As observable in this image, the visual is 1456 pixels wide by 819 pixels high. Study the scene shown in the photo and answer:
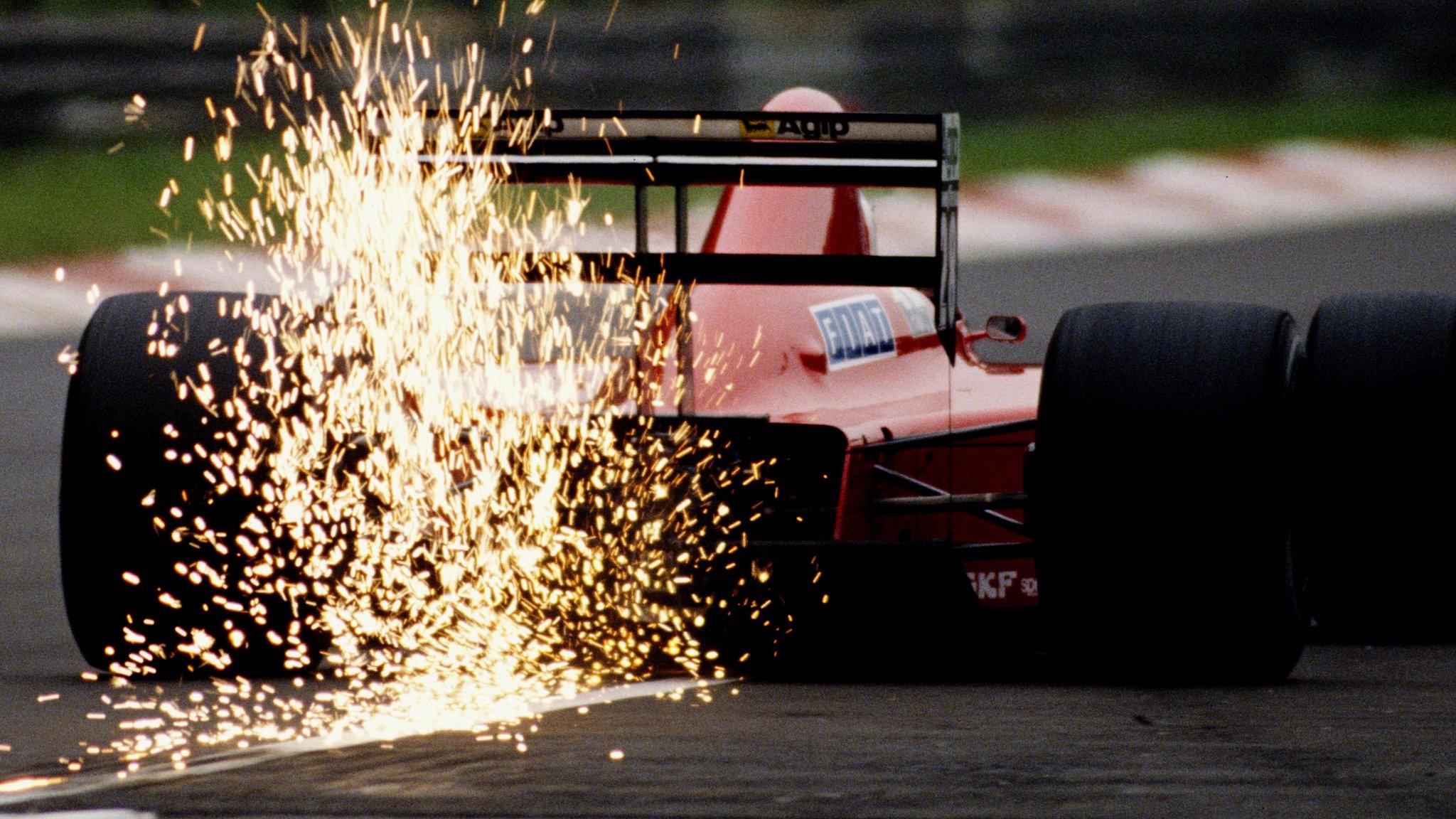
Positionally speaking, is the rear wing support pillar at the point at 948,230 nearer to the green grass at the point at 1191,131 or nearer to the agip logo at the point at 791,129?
the agip logo at the point at 791,129

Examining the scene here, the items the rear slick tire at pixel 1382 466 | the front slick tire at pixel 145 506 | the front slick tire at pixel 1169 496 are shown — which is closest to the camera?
the front slick tire at pixel 1169 496

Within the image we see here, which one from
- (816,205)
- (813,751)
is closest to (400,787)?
(813,751)

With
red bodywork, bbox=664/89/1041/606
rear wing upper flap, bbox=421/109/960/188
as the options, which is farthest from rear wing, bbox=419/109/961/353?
red bodywork, bbox=664/89/1041/606

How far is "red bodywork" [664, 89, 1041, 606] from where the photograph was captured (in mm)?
6934

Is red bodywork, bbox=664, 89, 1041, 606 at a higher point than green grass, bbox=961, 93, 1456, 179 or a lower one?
lower

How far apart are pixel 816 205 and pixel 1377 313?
1.71 meters

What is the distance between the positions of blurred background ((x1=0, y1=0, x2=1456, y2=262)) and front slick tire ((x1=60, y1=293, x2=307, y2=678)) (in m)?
13.6

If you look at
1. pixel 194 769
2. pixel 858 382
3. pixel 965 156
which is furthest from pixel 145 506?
pixel 965 156

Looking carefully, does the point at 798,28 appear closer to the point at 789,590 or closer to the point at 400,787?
the point at 789,590

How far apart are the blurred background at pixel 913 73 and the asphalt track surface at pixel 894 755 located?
14552 millimetres

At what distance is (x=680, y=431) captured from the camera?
666 cm

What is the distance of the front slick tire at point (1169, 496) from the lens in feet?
20.8

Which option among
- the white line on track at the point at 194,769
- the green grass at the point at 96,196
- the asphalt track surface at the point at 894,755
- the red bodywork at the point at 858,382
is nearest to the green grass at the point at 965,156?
the green grass at the point at 96,196

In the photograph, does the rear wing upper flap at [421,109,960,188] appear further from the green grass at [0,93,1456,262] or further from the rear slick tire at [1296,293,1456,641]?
the green grass at [0,93,1456,262]
